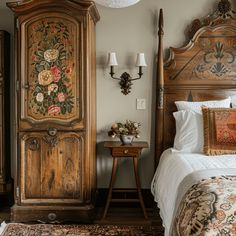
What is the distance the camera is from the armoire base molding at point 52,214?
314 centimetres

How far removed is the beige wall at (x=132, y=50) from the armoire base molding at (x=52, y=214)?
0.60 m

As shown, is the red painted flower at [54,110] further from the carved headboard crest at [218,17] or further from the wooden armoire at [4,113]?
the carved headboard crest at [218,17]

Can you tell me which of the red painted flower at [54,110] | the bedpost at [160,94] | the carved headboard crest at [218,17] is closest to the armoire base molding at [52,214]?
the red painted flower at [54,110]

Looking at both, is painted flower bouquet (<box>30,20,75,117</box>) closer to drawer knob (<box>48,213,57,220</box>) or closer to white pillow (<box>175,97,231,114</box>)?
drawer knob (<box>48,213,57,220</box>)

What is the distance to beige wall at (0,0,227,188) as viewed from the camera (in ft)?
11.7

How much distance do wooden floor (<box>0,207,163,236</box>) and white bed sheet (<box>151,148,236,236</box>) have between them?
0.31 m

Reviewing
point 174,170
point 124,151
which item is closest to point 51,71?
point 124,151

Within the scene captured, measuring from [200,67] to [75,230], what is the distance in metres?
1.96

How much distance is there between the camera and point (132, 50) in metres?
3.61

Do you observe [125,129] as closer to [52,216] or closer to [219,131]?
[219,131]

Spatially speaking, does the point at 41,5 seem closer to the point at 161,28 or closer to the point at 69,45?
the point at 69,45

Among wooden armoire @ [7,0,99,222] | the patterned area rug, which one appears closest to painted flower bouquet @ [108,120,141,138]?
wooden armoire @ [7,0,99,222]

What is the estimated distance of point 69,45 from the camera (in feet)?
10.2

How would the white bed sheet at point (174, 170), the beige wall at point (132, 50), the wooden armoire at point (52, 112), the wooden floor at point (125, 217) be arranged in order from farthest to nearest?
the beige wall at point (132, 50) → the wooden floor at point (125, 217) → the wooden armoire at point (52, 112) → the white bed sheet at point (174, 170)
